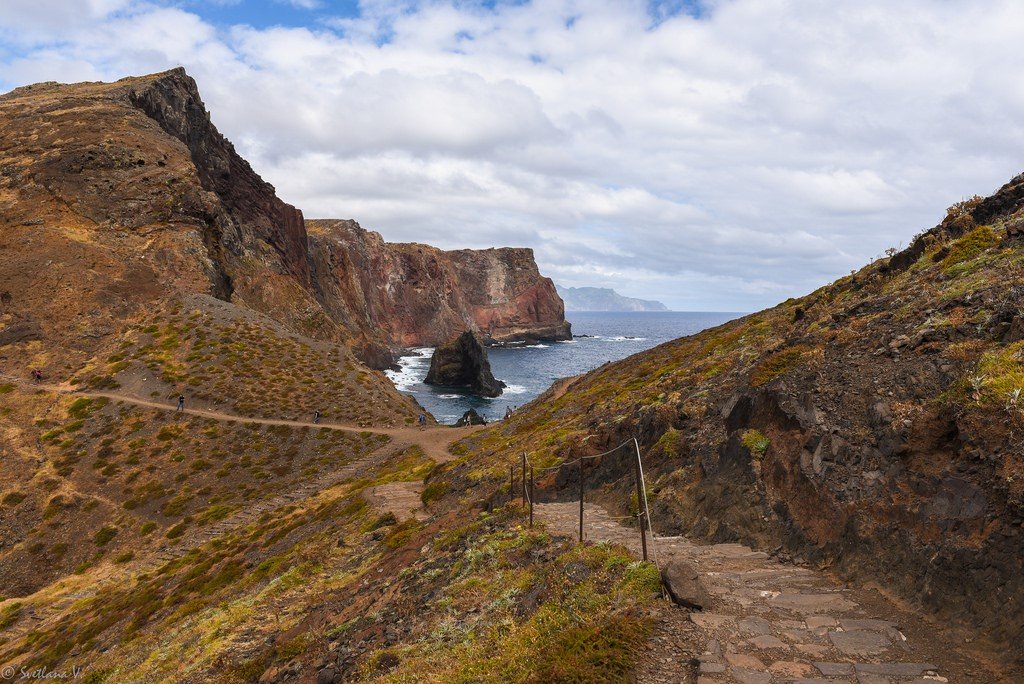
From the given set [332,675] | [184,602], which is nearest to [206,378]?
[184,602]

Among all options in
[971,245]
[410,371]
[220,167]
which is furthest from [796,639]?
[410,371]

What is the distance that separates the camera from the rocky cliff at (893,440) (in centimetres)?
673

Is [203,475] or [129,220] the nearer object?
[203,475]

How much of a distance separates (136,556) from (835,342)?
37105 millimetres

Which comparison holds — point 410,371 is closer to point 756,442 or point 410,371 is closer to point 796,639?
point 756,442

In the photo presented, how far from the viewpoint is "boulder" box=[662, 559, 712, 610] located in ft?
24.1

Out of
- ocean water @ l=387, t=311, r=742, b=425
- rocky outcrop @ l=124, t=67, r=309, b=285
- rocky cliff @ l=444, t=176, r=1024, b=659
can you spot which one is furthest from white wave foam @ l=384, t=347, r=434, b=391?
rocky cliff @ l=444, t=176, r=1024, b=659

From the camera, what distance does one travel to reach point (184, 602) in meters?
22.6

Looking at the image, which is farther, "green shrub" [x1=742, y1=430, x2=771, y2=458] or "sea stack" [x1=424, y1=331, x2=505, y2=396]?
"sea stack" [x1=424, y1=331, x2=505, y2=396]

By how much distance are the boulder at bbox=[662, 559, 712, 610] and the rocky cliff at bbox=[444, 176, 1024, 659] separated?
2324 millimetres

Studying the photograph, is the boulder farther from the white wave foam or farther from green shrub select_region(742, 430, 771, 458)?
the white wave foam

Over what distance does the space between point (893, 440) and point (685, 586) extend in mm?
4489

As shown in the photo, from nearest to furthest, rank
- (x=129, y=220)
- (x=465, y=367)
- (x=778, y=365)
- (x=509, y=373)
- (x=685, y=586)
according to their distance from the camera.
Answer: (x=685, y=586), (x=778, y=365), (x=129, y=220), (x=465, y=367), (x=509, y=373)

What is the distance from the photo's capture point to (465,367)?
106 meters
